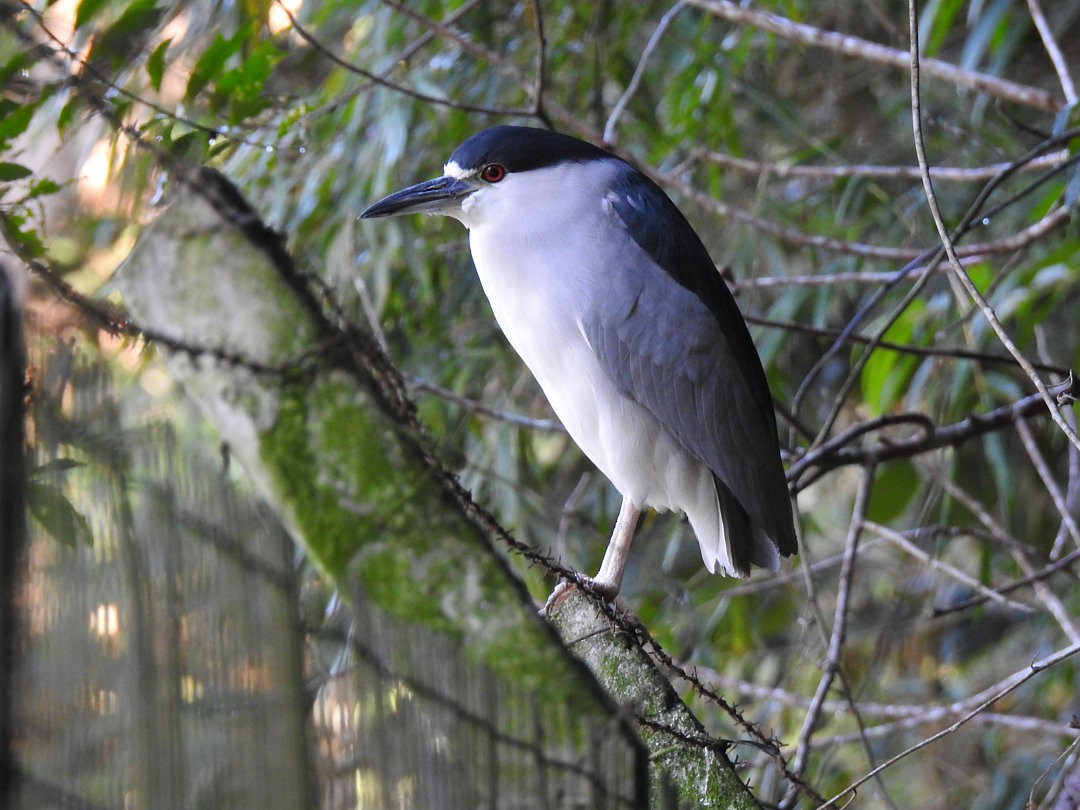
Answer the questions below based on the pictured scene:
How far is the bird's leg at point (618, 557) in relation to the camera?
214 centimetres

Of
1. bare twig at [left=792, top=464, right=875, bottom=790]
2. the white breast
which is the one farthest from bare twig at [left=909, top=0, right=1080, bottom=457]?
the white breast

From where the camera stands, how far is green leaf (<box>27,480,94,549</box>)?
77 centimetres

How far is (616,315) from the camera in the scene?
2.21 meters

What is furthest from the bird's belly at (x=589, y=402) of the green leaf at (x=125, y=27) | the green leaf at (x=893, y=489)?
the green leaf at (x=893, y=489)

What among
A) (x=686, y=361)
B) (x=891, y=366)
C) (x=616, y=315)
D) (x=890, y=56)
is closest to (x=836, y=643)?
(x=686, y=361)

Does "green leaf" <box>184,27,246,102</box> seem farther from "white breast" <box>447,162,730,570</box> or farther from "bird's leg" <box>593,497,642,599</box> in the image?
"bird's leg" <box>593,497,642,599</box>

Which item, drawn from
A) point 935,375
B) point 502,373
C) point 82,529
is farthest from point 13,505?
point 935,375

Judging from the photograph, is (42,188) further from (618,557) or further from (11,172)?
(618,557)

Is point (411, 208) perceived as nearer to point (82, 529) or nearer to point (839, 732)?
point (82, 529)

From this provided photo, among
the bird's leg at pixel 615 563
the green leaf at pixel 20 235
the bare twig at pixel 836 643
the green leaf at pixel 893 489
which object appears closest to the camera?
the green leaf at pixel 20 235

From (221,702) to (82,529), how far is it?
0.50ft

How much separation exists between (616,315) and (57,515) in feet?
5.05

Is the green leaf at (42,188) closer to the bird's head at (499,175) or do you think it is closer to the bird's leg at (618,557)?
the bird's head at (499,175)

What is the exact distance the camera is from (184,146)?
1602 millimetres
